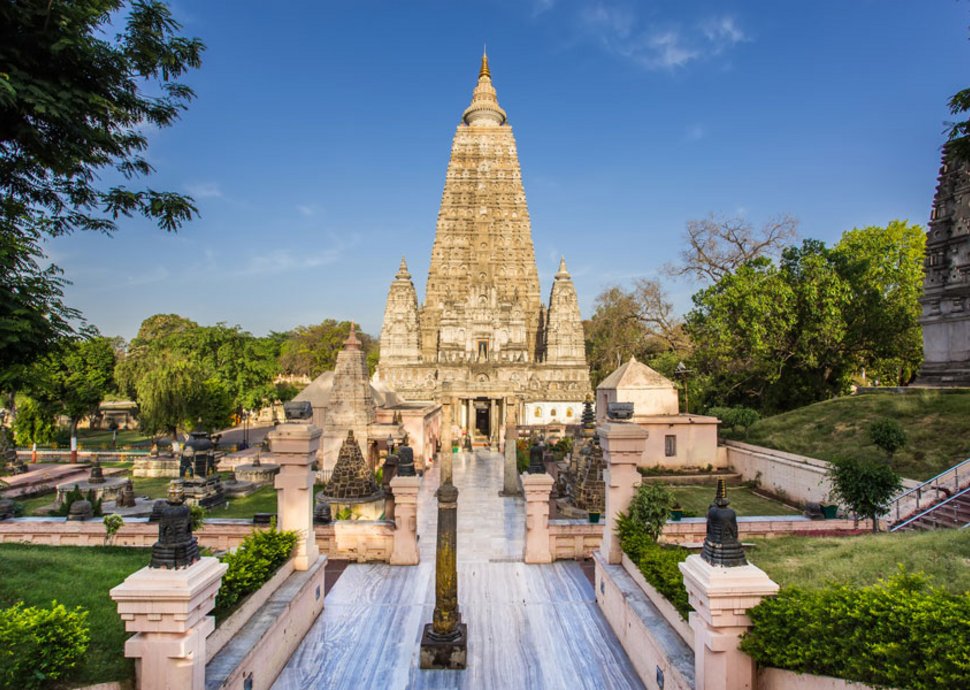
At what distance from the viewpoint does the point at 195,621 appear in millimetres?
5082

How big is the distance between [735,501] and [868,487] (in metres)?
7.78

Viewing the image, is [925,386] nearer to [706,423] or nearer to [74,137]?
[706,423]

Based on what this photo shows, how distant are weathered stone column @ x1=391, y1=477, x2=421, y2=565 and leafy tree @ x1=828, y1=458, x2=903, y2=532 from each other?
29.8ft

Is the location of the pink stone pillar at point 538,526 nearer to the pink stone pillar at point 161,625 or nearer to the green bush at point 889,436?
the pink stone pillar at point 161,625

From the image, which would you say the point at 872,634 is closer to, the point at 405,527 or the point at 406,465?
the point at 405,527

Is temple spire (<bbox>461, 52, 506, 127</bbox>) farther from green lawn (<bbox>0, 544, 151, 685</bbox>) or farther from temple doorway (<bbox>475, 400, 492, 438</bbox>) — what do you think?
green lawn (<bbox>0, 544, 151, 685</bbox>)

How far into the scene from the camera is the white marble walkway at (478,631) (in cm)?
700

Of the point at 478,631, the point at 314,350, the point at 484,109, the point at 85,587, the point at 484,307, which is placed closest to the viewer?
the point at 85,587

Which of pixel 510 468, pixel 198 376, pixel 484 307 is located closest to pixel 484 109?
pixel 484 307

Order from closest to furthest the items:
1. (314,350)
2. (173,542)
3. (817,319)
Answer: (173,542), (817,319), (314,350)

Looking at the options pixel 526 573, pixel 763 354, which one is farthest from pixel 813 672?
pixel 763 354

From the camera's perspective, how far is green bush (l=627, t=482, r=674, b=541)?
855cm

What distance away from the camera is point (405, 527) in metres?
11.4

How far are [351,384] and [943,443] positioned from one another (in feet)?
66.4
